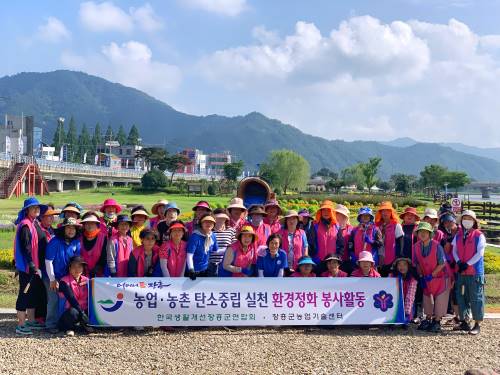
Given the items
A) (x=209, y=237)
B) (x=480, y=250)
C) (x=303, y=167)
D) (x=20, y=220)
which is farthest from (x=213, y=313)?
(x=303, y=167)

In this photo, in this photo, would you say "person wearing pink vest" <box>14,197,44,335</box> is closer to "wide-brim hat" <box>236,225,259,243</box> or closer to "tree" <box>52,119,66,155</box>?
"wide-brim hat" <box>236,225,259,243</box>

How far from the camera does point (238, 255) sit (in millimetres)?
7770

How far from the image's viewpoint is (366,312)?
7.79 meters

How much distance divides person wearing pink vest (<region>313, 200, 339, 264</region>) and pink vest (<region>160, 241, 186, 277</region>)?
2.13 m

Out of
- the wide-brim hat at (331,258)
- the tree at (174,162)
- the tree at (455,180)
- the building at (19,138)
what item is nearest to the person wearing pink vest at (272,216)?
the wide-brim hat at (331,258)

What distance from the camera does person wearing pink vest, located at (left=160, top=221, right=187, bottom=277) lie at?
25.0 feet

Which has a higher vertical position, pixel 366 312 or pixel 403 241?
pixel 403 241

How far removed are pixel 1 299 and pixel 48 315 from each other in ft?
8.57

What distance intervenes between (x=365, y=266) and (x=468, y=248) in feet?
5.01

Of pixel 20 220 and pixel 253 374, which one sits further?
pixel 20 220

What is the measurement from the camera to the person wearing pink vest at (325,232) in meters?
8.41

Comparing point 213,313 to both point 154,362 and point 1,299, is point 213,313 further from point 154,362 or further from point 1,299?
point 1,299

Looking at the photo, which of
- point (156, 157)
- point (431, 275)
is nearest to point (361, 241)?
point (431, 275)

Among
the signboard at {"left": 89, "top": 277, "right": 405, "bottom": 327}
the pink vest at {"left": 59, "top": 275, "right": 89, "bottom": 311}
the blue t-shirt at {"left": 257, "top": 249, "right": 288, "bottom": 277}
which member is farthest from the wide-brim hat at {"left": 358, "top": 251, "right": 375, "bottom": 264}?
the pink vest at {"left": 59, "top": 275, "right": 89, "bottom": 311}
